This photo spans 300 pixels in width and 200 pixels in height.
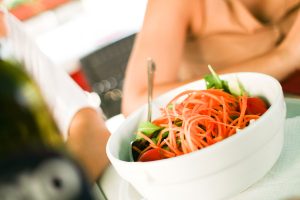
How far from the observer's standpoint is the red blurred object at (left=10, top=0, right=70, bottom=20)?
2.90 m

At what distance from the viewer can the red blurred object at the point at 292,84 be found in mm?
629

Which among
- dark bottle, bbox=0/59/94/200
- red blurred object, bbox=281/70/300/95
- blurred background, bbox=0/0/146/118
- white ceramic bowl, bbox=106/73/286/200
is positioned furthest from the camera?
blurred background, bbox=0/0/146/118

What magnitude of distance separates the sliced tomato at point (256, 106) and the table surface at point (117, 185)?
0.20ft

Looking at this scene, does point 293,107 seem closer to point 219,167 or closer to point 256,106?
point 256,106

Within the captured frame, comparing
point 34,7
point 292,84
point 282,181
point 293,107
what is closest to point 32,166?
point 282,181

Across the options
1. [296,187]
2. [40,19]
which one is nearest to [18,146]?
[296,187]

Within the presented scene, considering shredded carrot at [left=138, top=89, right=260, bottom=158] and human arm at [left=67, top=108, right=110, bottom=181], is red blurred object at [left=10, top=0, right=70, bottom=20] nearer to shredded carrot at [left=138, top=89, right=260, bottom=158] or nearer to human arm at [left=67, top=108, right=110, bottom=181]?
human arm at [left=67, top=108, right=110, bottom=181]

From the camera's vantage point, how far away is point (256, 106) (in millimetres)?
461

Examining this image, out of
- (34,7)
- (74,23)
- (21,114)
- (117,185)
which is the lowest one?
(74,23)

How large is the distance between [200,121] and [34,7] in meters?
2.85

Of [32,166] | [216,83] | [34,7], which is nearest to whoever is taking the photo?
[32,166]

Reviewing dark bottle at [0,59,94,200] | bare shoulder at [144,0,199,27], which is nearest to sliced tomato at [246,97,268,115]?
dark bottle at [0,59,94,200]

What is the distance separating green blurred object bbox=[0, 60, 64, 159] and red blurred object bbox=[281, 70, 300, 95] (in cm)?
37

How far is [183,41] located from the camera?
81cm
